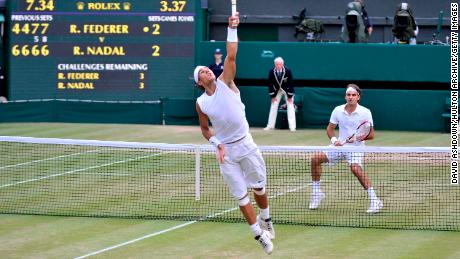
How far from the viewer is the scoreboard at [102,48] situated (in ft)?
93.7

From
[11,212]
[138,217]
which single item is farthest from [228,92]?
[11,212]

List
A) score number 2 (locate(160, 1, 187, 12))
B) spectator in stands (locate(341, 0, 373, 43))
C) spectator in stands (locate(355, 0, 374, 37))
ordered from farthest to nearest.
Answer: spectator in stands (locate(355, 0, 374, 37)), score number 2 (locate(160, 1, 187, 12)), spectator in stands (locate(341, 0, 373, 43))

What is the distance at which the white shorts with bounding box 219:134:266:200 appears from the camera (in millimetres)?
13312

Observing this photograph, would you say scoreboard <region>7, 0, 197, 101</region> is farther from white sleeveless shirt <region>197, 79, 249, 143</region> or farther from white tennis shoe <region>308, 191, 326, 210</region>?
white sleeveless shirt <region>197, 79, 249, 143</region>

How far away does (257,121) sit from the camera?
29531mm

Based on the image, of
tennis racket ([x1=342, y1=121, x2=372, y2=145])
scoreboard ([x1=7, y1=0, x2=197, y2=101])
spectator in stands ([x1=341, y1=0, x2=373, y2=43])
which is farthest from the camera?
scoreboard ([x1=7, y1=0, x2=197, y2=101])

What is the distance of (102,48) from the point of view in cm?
2880

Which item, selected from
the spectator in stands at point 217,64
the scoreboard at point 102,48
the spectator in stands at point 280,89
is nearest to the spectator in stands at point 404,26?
the spectator in stands at point 280,89

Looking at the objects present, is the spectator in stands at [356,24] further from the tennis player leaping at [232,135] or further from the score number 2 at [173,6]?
the tennis player leaping at [232,135]

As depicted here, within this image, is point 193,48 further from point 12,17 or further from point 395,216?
point 395,216

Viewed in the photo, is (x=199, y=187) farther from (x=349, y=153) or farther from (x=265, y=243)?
(x=265, y=243)

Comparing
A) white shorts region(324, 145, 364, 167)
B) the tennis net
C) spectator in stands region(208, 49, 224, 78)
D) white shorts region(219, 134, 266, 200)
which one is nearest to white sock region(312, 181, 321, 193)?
the tennis net

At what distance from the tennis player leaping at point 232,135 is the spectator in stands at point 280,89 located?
47.3ft

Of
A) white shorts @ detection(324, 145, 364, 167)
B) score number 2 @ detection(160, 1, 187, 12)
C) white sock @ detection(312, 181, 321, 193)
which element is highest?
score number 2 @ detection(160, 1, 187, 12)
